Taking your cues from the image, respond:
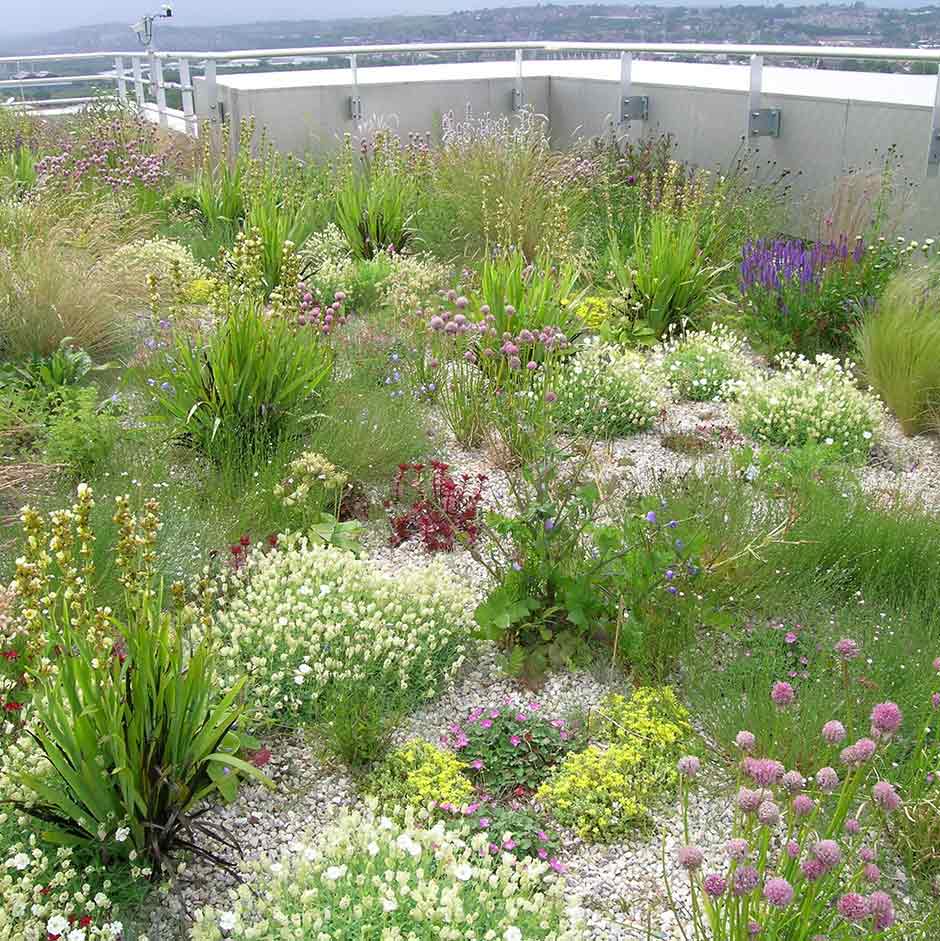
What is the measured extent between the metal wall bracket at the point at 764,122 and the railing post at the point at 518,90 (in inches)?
145

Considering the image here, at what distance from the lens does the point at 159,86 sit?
14.7 meters

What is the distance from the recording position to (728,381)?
5941 mm

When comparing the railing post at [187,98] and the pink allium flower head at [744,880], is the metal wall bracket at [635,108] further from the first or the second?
the pink allium flower head at [744,880]

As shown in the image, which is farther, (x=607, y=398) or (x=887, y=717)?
(x=607, y=398)

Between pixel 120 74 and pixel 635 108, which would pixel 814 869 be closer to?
pixel 635 108

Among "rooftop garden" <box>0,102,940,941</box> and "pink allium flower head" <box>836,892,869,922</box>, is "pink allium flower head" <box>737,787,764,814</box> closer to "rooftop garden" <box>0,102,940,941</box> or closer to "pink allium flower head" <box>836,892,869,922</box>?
"rooftop garden" <box>0,102,940,941</box>

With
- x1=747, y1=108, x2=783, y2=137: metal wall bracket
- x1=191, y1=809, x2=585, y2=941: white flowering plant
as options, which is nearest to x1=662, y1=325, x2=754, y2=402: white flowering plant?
x1=747, y1=108, x2=783, y2=137: metal wall bracket

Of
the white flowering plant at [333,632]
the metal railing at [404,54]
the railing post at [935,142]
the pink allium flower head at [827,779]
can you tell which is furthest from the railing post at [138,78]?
the pink allium flower head at [827,779]

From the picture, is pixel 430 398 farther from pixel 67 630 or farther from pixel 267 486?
pixel 67 630

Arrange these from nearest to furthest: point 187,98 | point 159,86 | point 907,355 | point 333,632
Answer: point 333,632, point 907,355, point 187,98, point 159,86

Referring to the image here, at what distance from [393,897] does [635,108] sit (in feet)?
31.2

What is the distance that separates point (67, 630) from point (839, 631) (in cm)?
243

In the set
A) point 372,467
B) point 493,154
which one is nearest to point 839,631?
point 372,467

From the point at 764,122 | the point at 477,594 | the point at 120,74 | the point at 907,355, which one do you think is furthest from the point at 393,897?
the point at 120,74
